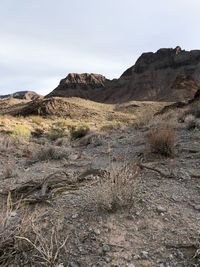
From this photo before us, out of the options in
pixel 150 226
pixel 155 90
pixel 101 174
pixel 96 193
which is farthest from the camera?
A: pixel 155 90

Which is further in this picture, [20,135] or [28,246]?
[20,135]

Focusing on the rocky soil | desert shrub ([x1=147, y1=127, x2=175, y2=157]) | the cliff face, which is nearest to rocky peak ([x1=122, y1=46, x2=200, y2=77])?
the cliff face

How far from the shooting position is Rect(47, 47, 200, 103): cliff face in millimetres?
84206

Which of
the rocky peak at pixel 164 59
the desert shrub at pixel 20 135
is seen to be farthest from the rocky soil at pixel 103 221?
the rocky peak at pixel 164 59

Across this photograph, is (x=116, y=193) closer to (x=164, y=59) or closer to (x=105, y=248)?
(x=105, y=248)

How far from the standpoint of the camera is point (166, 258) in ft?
12.2

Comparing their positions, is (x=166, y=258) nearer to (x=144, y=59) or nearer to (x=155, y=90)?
(x=155, y=90)

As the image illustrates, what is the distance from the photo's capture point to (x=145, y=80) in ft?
299

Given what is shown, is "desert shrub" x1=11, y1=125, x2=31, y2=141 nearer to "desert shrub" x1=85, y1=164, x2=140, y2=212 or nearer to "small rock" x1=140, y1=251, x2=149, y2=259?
"desert shrub" x1=85, y1=164, x2=140, y2=212

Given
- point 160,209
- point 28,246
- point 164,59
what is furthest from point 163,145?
point 164,59

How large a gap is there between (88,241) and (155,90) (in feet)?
270

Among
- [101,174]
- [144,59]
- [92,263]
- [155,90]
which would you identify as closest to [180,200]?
[101,174]

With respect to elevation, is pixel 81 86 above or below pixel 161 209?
below

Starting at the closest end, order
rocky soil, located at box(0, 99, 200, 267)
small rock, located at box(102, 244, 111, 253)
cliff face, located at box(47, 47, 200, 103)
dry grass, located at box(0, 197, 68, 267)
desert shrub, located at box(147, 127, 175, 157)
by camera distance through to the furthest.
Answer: dry grass, located at box(0, 197, 68, 267)
rocky soil, located at box(0, 99, 200, 267)
small rock, located at box(102, 244, 111, 253)
desert shrub, located at box(147, 127, 175, 157)
cliff face, located at box(47, 47, 200, 103)
